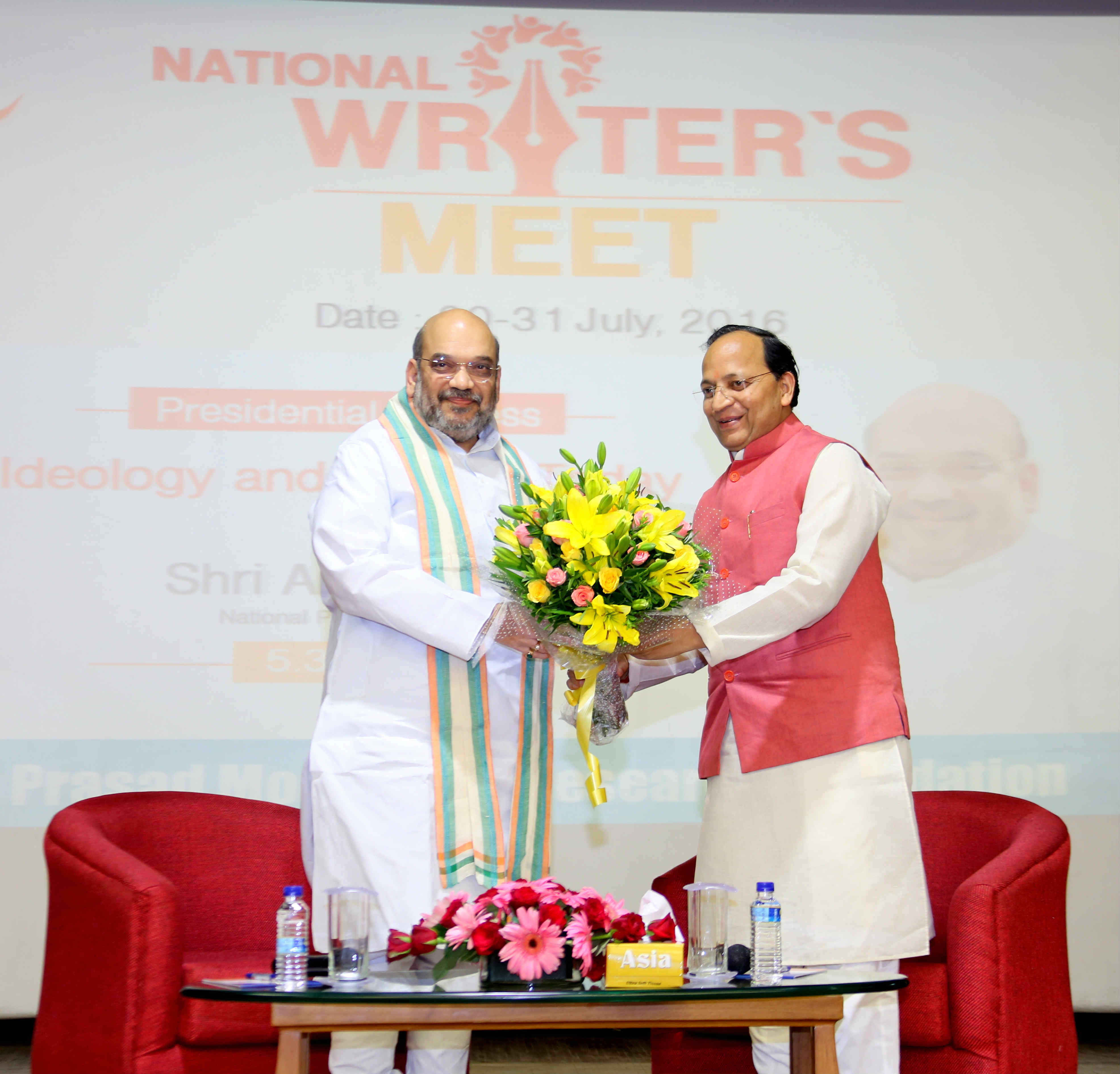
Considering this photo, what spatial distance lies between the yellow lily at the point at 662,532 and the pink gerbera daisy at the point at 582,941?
2.33 ft

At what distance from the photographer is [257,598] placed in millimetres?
4066

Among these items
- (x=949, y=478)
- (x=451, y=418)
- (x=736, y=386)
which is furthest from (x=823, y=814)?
(x=949, y=478)

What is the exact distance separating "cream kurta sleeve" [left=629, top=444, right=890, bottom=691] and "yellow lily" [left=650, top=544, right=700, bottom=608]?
146 mm

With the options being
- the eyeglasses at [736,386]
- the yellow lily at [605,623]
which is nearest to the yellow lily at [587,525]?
the yellow lily at [605,623]

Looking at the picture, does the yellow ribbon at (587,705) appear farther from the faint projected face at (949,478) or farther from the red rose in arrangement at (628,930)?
the faint projected face at (949,478)

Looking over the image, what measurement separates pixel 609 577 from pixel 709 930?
66 cm

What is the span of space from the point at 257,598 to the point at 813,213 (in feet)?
7.54

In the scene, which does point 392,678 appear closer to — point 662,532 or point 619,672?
point 619,672

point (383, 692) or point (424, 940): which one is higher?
point (383, 692)

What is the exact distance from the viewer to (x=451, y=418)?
9.45ft

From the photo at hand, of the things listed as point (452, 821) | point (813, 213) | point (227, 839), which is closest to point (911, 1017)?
point (452, 821)

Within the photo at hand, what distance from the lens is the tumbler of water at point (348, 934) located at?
2135 mm

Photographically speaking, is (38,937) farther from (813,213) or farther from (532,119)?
(813,213)

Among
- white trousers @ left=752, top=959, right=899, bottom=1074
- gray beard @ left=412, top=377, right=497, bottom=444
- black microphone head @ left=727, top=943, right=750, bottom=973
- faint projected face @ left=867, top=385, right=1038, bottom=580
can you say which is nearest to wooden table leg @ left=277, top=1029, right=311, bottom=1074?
black microphone head @ left=727, top=943, right=750, bottom=973
